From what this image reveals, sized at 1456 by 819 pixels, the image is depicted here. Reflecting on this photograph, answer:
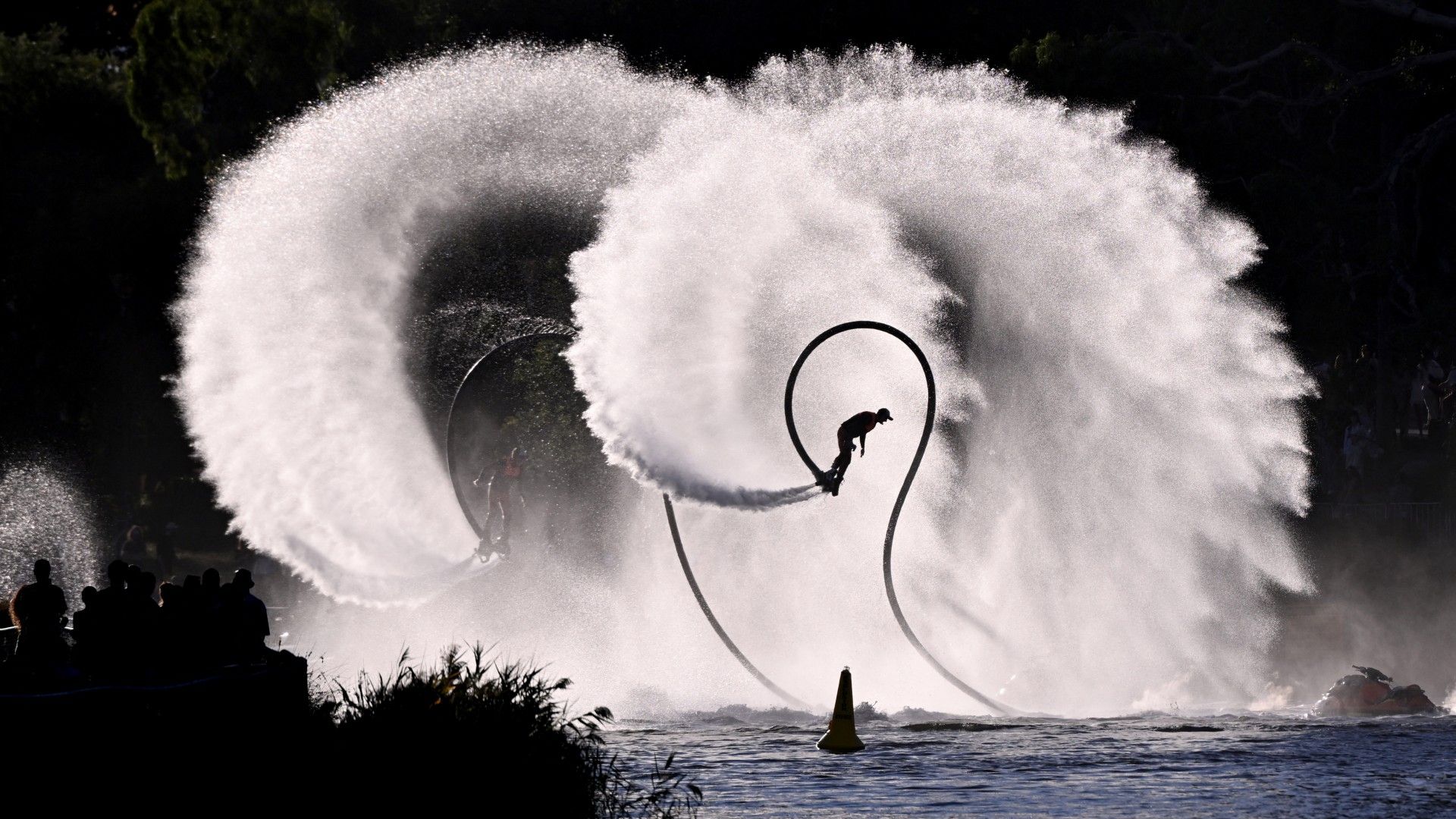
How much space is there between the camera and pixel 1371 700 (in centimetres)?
3105

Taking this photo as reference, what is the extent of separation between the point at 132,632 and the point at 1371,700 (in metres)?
20.7

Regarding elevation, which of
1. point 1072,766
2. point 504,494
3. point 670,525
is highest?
point 504,494

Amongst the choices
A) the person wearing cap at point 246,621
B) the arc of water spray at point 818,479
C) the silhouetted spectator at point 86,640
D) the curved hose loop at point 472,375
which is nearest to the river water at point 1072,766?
the arc of water spray at point 818,479

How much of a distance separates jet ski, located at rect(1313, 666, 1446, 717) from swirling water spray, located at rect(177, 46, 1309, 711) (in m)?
3.38

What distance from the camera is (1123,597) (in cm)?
3628

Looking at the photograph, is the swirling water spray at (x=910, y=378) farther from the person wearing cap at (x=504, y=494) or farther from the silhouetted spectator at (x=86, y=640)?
the silhouetted spectator at (x=86, y=640)

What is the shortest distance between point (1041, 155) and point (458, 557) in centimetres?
1400

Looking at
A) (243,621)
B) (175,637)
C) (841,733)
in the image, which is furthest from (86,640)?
(841,733)

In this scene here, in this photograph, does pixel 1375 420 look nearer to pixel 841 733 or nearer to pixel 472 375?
pixel 472 375

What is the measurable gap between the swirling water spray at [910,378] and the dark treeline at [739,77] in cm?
576

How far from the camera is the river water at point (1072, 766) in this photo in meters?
21.1

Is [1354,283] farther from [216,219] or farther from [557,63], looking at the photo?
[216,219]

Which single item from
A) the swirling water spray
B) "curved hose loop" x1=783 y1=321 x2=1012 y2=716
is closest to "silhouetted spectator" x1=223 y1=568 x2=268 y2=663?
"curved hose loop" x1=783 y1=321 x2=1012 y2=716

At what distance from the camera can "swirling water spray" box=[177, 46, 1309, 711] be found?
3494 centimetres
